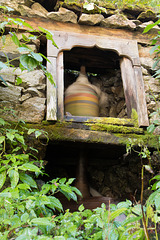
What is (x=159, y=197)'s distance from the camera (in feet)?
4.37

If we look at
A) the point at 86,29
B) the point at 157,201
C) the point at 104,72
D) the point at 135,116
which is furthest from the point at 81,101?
the point at 157,201

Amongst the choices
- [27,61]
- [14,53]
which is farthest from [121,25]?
[27,61]

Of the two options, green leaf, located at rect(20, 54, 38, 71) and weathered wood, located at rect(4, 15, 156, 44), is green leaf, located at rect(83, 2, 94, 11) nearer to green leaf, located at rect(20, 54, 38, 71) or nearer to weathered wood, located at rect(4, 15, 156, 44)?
weathered wood, located at rect(4, 15, 156, 44)

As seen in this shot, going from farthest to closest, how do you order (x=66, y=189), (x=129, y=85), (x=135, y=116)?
(x=129, y=85) < (x=135, y=116) < (x=66, y=189)

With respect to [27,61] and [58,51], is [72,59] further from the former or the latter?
[27,61]

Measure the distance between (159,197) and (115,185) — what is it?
190 cm

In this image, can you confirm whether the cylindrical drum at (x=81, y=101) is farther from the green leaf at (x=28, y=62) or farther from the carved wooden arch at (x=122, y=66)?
the green leaf at (x=28, y=62)

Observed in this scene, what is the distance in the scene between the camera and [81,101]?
2.84 m

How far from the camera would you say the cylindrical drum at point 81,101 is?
2.80 meters

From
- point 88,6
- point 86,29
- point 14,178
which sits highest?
point 88,6

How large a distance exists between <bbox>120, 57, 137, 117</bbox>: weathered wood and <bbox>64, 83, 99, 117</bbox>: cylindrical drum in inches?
18.2

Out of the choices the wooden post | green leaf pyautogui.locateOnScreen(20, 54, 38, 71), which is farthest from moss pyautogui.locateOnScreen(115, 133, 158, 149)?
green leaf pyautogui.locateOnScreen(20, 54, 38, 71)

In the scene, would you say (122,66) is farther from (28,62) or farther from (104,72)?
(28,62)

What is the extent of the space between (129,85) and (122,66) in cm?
29
